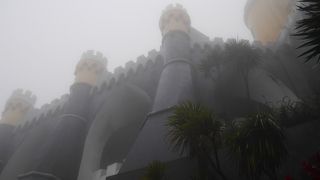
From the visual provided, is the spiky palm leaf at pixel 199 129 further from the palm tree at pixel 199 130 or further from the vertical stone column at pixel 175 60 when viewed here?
the vertical stone column at pixel 175 60

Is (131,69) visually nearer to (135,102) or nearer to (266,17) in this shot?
(135,102)

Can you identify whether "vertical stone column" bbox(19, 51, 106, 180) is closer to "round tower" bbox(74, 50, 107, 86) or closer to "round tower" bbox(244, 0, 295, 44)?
"round tower" bbox(74, 50, 107, 86)

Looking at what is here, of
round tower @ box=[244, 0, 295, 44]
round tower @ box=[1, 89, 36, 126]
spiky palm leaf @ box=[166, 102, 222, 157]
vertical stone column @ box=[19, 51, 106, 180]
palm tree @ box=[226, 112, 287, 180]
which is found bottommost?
palm tree @ box=[226, 112, 287, 180]

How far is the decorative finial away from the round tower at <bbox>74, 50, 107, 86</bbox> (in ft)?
15.0

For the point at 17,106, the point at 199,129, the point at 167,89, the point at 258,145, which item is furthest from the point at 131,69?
the point at 258,145

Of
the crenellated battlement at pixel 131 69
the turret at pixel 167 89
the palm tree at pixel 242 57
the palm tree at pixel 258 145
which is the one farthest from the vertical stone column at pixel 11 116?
the palm tree at pixel 258 145

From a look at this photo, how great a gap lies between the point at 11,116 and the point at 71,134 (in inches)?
307

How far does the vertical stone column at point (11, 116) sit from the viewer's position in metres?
20.5

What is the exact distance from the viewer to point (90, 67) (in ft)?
69.6

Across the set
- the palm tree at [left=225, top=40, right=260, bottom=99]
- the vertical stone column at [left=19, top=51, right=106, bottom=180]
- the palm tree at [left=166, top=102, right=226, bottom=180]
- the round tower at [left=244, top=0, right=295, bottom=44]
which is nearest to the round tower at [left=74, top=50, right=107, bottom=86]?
the vertical stone column at [left=19, top=51, right=106, bottom=180]

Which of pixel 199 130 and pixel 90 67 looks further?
pixel 90 67

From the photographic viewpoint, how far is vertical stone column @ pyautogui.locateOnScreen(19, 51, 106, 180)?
50.5ft

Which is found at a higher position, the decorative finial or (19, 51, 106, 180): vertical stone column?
the decorative finial

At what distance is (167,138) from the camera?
1201 centimetres
